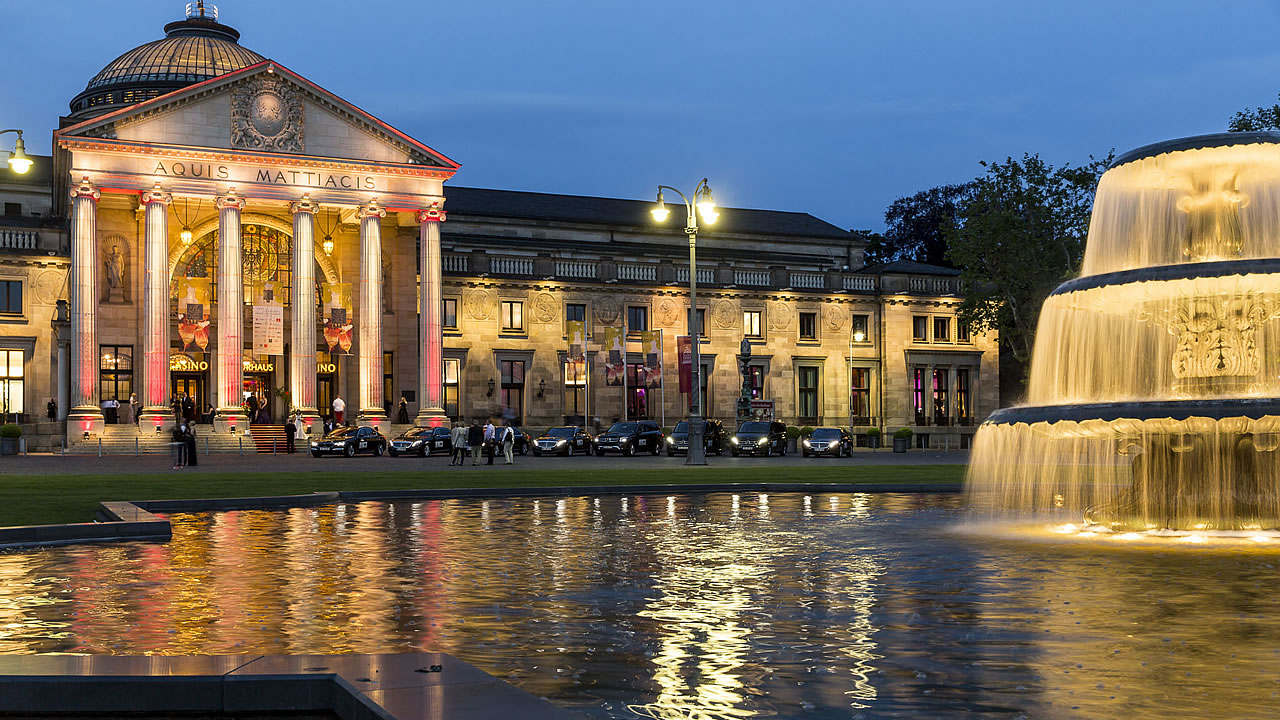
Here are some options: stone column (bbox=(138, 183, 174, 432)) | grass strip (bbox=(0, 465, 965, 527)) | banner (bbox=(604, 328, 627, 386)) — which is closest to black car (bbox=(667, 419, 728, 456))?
banner (bbox=(604, 328, 627, 386))

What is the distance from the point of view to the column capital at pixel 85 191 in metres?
61.8

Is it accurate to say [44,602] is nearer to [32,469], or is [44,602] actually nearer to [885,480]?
[885,480]

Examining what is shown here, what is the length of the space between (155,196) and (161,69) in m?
24.5

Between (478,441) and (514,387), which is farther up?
(514,387)

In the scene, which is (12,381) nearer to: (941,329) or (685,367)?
(685,367)

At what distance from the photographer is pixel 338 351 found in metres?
70.2

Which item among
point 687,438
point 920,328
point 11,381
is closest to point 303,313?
point 11,381

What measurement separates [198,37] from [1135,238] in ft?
262

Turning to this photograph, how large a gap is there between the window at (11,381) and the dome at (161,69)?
19.5 meters

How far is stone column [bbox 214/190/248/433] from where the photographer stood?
63.6 metres

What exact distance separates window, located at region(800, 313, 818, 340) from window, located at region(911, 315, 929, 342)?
6.87 metres

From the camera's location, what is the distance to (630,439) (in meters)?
60.8

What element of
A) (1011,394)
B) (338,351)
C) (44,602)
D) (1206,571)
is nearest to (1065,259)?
(1011,394)

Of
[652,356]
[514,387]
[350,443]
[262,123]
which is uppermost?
[262,123]
